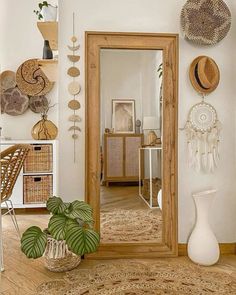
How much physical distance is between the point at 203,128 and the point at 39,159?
2107 mm

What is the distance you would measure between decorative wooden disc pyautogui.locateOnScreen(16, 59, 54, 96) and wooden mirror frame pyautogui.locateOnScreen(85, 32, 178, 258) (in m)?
1.84

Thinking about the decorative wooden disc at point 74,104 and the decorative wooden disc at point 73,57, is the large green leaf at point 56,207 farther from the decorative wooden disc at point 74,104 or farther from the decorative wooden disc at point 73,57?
the decorative wooden disc at point 73,57

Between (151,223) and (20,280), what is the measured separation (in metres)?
1.12

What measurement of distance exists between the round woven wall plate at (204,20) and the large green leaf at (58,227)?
1.72m

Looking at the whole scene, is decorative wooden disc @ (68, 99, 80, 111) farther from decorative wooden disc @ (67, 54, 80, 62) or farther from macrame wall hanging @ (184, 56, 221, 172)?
macrame wall hanging @ (184, 56, 221, 172)

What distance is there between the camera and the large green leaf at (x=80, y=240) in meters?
1.95

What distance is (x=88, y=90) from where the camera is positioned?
2408mm

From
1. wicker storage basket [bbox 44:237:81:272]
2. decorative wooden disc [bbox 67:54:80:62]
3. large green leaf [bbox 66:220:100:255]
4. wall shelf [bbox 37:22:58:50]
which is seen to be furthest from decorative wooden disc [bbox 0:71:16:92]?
large green leaf [bbox 66:220:100:255]

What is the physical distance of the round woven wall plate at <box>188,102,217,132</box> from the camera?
247 cm

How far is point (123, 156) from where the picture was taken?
100 inches

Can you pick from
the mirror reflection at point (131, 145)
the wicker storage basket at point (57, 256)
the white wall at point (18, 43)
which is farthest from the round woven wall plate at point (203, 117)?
the white wall at point (18, 43)

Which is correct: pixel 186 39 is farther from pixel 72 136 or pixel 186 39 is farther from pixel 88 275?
pixel 88 275

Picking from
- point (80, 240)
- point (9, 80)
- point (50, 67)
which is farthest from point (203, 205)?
point (9, 80)

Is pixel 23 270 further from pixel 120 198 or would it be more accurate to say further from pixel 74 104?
pixel 74 104
